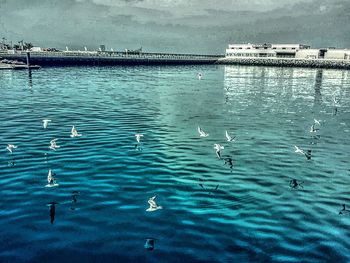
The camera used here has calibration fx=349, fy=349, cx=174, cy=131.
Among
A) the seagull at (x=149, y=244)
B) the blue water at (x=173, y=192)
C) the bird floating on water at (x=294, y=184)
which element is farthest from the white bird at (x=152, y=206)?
the bird floating on water at (x=294, y=184)

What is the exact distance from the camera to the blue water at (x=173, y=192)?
1448 cm

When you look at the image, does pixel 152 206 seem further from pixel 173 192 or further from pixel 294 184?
pixel 294 184

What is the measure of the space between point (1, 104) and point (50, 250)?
136ft

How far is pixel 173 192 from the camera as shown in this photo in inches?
779

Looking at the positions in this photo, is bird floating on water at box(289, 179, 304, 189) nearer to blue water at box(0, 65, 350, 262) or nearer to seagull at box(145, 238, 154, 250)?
blue water at box(0, 65, 350, 262)

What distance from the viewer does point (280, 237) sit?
50.4 ft

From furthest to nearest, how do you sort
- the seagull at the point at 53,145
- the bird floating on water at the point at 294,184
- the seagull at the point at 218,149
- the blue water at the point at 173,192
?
the seagull at the point at 53,145 < the seagull at the point at 218,149 < the bird floating on water at the point at 294,184 < the blue water at the point at 173,192

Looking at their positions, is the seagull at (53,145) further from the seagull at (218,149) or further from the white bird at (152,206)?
the white bird at (152,206)

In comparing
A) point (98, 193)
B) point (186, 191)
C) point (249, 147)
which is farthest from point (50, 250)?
point (249, 147)

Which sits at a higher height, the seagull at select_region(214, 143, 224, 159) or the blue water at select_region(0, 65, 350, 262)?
the seagull at select_region(214, 143, 224, 159)

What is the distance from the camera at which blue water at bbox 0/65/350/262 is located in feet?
47.5

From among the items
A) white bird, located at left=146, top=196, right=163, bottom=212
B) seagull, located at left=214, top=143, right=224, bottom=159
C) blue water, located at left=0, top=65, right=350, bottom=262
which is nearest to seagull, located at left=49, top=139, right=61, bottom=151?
blue water, located at left=0, top=65, right=350, bottom=262

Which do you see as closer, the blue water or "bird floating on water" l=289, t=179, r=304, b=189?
the blue water

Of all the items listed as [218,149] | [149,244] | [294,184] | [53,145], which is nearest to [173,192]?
[149,244]
